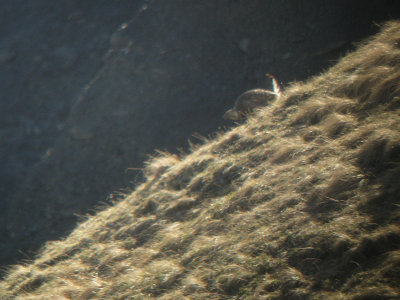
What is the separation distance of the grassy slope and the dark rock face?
7.64ft

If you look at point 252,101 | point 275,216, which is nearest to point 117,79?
point 252,101

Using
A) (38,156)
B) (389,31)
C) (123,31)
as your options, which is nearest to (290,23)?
(389,31)

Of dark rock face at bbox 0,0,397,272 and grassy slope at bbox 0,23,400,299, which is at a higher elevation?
dark rock face at bbox 0,0,397,272

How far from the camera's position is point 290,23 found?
5.61 metres

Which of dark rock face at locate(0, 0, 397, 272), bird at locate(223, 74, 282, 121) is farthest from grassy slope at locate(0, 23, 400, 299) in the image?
dark rock face at locate(0, 0, 397, 272)

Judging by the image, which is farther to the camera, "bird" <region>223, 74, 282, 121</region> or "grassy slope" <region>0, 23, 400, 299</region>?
"bird" <region>223, 74, 282, 121</region>

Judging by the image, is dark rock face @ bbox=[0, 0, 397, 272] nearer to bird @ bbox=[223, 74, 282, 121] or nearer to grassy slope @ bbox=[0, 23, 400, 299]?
bird @ bbox=[223, 74, 282, 121]

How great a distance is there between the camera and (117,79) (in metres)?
6.95

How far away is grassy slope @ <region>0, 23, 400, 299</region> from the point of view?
5.73ft

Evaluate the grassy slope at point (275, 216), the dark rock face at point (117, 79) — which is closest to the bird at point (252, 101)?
the grassy slope at point (275, 216)

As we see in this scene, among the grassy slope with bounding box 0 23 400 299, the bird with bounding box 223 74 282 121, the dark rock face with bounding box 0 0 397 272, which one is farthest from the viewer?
the dark rock face with bounding box 0 0 397 272

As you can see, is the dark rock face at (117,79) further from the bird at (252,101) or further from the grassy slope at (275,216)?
the grassy slope at (275,216)

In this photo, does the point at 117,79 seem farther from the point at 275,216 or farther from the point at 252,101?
the point at 275,216

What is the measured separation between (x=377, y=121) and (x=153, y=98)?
497 cm
